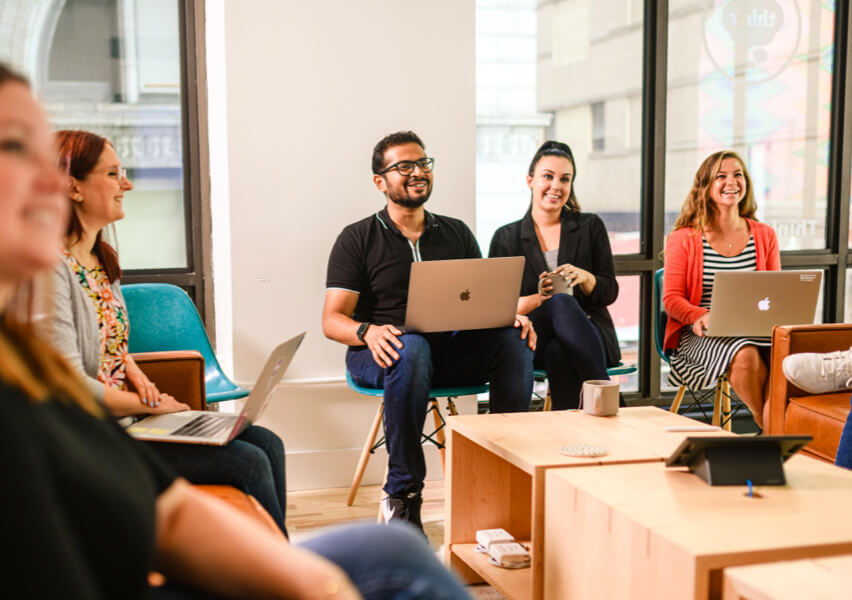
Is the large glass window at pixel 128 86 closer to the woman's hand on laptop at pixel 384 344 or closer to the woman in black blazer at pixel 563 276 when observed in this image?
the woman's hand on laptop at pixel 384 344

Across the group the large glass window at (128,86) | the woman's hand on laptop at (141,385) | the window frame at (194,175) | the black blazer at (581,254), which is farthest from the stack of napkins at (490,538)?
the large glass window at (128,86)

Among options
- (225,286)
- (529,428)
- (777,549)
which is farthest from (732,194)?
(777,549)

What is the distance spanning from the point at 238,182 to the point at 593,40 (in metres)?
1.93

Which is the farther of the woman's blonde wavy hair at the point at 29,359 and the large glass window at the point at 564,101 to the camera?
the large glass window at the point at 564,101

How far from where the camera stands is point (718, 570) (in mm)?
1299

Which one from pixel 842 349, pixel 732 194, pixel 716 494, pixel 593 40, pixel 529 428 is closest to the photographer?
pixel 716 494

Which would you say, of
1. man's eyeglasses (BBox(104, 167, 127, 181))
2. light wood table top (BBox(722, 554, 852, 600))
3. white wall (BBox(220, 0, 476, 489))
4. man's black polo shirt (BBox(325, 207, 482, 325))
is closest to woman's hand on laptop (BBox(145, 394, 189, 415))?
man's eyeglasses (BBox(104, 167, 127, 181))

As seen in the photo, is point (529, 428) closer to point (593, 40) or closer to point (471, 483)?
point (471, 483)

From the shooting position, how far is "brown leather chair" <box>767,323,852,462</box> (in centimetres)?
270

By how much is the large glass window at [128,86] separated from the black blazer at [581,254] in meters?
1.34

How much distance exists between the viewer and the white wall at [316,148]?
313cm

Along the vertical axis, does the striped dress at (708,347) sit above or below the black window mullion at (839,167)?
below

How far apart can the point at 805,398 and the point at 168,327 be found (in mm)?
2164

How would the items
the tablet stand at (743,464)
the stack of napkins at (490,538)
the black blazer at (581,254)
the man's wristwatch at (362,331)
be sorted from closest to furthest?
the tablet stand at (743,464)
the stack of napkins at (490,538)
the man's wristwatch at (362,331)
the black blazer at (581,254)
